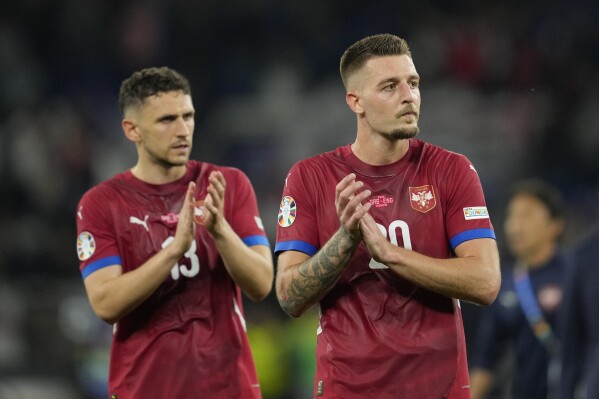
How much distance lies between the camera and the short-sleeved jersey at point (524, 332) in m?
8.12

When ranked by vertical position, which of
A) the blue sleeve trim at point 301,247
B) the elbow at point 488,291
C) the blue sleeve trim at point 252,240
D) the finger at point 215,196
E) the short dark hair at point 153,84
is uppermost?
the short dark hair at point 153,84

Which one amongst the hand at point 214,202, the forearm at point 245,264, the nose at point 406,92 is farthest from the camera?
the forearm at point 245,264

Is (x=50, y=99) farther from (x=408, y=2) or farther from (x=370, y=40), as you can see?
(x=370, y=40)

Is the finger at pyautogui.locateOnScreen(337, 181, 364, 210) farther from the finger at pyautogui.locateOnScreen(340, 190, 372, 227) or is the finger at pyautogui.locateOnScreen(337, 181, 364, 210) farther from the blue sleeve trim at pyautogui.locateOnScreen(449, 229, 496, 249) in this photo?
the blue sleeve trim at pyautogui.locateOnScreen(449, 229, 496, 249)

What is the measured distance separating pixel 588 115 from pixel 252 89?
16.1ft

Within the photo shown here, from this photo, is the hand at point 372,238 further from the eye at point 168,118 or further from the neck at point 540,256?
the neck at point 540,256

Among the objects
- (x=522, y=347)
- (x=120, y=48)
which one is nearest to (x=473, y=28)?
(x=120, y=48)

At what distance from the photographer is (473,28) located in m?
17.2

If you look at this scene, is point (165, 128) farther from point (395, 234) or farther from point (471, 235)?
point (471, 235)

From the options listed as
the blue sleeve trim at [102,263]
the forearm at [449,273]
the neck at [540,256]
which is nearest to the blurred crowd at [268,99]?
the neck at [540,256]

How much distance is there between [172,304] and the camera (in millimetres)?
Answer: 5863

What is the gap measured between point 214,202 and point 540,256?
3813 mm

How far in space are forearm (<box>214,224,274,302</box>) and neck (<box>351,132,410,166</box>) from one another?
0.82m

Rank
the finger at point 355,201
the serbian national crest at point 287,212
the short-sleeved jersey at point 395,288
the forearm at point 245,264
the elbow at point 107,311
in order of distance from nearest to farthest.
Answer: the finger at point 355,201 → the short-sleeved jersey at point 395,288 → the serbian national crest at point 287,212 → the forearm at point 245,264 → the elbow at point 107,311
